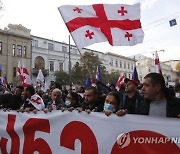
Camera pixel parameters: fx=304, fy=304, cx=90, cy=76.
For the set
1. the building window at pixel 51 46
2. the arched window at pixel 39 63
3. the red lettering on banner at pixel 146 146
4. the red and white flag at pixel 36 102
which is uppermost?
the building window at pixel 51 46

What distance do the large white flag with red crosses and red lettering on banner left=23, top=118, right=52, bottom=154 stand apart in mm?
1861

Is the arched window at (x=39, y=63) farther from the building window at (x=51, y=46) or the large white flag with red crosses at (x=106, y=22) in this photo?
the large white flag with red crosses at (x=106, y=22)

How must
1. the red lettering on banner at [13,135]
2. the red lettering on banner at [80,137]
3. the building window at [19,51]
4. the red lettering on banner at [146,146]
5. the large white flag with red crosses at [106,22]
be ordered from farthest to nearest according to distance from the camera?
A: the building window at [19,51], the large white flag with red crosses at [106,22], the red lettering on banner at [13,135], the red lettering on banner at [80,137], the red lettering on banner at [146,146]

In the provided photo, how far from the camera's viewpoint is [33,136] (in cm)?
418

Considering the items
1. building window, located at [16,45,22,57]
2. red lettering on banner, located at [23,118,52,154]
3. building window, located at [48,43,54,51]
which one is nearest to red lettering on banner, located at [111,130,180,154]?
red lettering on banner, located at [23,118,52,154]

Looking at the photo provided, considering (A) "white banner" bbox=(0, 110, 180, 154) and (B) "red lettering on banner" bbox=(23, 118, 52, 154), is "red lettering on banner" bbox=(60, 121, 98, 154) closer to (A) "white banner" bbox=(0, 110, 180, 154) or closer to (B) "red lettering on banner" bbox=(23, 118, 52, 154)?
(A) "white banner" bbox=(0, 110, 180, 154)

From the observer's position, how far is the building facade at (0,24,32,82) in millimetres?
41688

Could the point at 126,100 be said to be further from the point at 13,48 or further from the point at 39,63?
the point at 39,63

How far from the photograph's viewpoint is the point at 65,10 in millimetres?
5410

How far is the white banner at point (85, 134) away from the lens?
3.12 metres

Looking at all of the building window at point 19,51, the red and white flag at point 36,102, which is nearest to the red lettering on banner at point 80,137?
the red and white flag at point 36,102

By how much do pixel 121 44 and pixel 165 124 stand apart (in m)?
2.60

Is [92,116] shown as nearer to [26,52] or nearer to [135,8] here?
[135,8]

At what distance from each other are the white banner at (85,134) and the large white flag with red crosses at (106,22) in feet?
6.23
